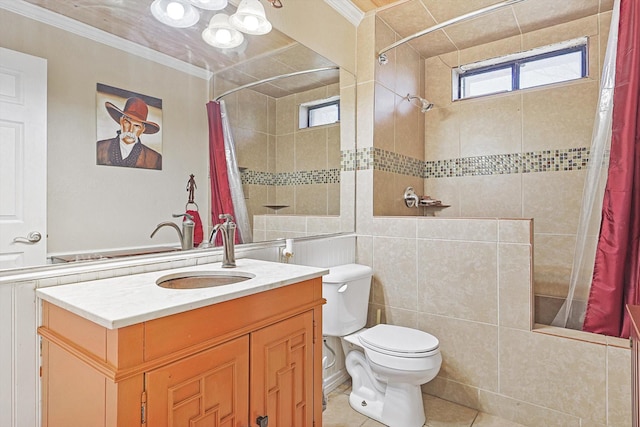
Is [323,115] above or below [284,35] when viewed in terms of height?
below

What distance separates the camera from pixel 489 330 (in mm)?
2084

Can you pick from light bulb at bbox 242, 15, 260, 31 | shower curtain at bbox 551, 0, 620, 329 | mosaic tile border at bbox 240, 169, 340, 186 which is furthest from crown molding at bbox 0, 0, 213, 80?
shower curtain at bbox 551, 0, 620, 329

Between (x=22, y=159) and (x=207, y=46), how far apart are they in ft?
3.00

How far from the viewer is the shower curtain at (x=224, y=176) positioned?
1749 mm

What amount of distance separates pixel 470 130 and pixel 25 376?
9.99 feet

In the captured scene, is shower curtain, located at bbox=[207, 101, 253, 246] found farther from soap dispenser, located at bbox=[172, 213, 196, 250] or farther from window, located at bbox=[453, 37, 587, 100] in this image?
window, located at bbox=[453, 37, 587, 100]

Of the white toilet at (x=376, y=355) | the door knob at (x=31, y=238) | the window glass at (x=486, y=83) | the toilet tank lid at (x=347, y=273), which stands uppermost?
the window glass at (x=486, y=83)

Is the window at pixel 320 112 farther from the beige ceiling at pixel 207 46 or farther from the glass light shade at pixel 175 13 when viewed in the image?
the glass light shade at pixel 175 13

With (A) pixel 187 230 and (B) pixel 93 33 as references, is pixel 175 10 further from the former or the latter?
(A) pixel 187 230

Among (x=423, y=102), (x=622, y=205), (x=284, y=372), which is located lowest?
(x=284, y=372)

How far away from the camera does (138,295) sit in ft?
3.47

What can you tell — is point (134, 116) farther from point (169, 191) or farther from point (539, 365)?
point (539, 365)

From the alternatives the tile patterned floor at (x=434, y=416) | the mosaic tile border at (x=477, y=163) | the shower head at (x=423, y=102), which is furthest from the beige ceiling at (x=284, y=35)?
the tile patterned floor at (x=434, y=416)

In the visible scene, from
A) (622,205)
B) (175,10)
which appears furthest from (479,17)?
(175,10)
